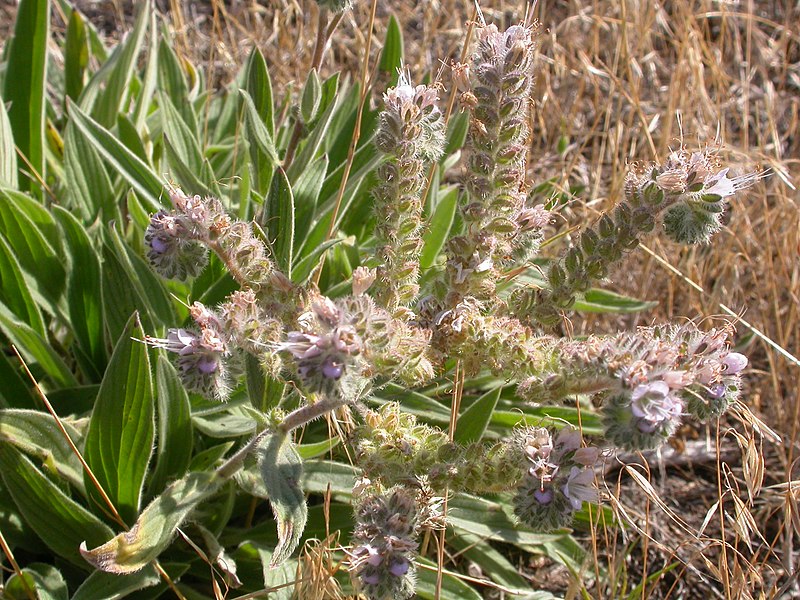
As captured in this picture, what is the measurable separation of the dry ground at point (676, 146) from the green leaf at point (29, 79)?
2.58ft

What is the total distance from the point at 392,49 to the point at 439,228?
3.45 feet

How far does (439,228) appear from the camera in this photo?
341 cm

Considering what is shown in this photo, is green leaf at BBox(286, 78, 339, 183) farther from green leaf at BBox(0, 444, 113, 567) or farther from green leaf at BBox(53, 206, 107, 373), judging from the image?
green leaf at BBox(0, 444, 113, 567)

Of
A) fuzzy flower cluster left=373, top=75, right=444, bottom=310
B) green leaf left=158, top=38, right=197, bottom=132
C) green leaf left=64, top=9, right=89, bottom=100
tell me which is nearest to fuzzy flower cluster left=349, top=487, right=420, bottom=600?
fuzzy flower cluster left=373, top=75, right=444, bottom=310

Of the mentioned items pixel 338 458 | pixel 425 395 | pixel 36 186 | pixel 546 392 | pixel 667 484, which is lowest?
pixel 667 484

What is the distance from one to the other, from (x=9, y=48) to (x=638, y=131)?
343 cm

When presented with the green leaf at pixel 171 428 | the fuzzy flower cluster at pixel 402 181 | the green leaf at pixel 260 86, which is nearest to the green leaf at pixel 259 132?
the green leaf at pixel 260 86

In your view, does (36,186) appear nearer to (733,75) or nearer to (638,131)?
(638,131)

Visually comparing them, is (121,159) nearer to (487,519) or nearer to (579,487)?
(487,519)

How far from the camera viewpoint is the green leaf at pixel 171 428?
2656 millimetres

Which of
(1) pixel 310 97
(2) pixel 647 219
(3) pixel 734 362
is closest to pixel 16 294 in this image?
(1) pixel 310 97

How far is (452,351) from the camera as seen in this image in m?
2.26

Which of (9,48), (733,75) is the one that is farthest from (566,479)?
(733,75)

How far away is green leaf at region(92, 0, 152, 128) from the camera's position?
12.9ft
